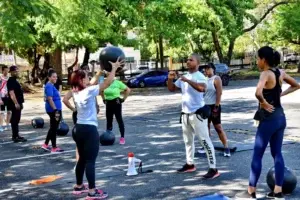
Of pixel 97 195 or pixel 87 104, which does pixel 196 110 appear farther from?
pixel 97 195

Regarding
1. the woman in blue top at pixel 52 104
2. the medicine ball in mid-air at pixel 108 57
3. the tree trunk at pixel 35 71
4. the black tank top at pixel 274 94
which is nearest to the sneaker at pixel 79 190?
the medicine ball in mid-air at pixel 108 57

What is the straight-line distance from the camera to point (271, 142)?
5887 mm

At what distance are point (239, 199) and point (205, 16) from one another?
22.7 meters

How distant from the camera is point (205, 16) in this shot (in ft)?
90.6

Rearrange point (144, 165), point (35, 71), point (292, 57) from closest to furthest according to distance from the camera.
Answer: point (144, 165) → point (35, 71) → point (292, 57)

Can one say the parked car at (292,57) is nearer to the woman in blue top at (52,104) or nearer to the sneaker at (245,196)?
the woman in blue top at (52,104)

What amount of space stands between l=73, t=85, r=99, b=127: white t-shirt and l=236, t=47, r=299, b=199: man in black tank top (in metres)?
2.01

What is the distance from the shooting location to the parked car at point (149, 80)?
3384cm

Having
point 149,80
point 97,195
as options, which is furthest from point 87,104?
point 149,80

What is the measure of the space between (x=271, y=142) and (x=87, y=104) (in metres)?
2.32

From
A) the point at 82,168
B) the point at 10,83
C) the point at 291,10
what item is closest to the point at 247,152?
the point at 82,168

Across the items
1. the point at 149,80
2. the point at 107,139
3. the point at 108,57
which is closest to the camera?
the point at 108,57

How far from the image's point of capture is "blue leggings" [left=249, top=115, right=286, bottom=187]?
5.75m

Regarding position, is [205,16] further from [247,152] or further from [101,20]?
[247,152]
